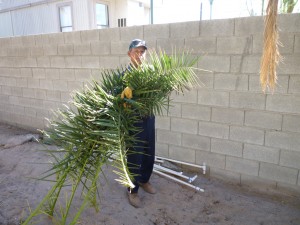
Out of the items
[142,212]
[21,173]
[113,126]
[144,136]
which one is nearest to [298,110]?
[144,136]

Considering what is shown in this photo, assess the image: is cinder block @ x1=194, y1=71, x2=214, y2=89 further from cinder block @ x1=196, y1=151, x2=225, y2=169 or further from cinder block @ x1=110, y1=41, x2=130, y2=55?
cinder block @ x1=110, y1=41, x2=130, y2=55

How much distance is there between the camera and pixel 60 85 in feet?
14.1

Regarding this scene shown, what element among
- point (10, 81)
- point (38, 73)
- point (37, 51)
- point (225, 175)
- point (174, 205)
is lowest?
point (174, 205)

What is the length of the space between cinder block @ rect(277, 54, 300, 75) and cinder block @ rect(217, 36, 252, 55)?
33cm

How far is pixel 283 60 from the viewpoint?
8.00 feet

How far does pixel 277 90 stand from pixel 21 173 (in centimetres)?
309

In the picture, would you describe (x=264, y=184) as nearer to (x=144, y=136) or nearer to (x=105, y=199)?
(x=144, y=136)

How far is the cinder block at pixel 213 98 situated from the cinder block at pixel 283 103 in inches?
16.6

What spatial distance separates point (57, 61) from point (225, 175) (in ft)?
9.92

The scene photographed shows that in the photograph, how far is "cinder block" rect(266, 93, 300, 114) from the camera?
246 cm

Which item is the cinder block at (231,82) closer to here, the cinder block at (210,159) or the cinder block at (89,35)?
the cinder block at (210,159)

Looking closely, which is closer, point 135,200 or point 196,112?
point 135,200

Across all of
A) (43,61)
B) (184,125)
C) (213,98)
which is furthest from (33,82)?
(213,98)

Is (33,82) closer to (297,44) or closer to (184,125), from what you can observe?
(184,125)
